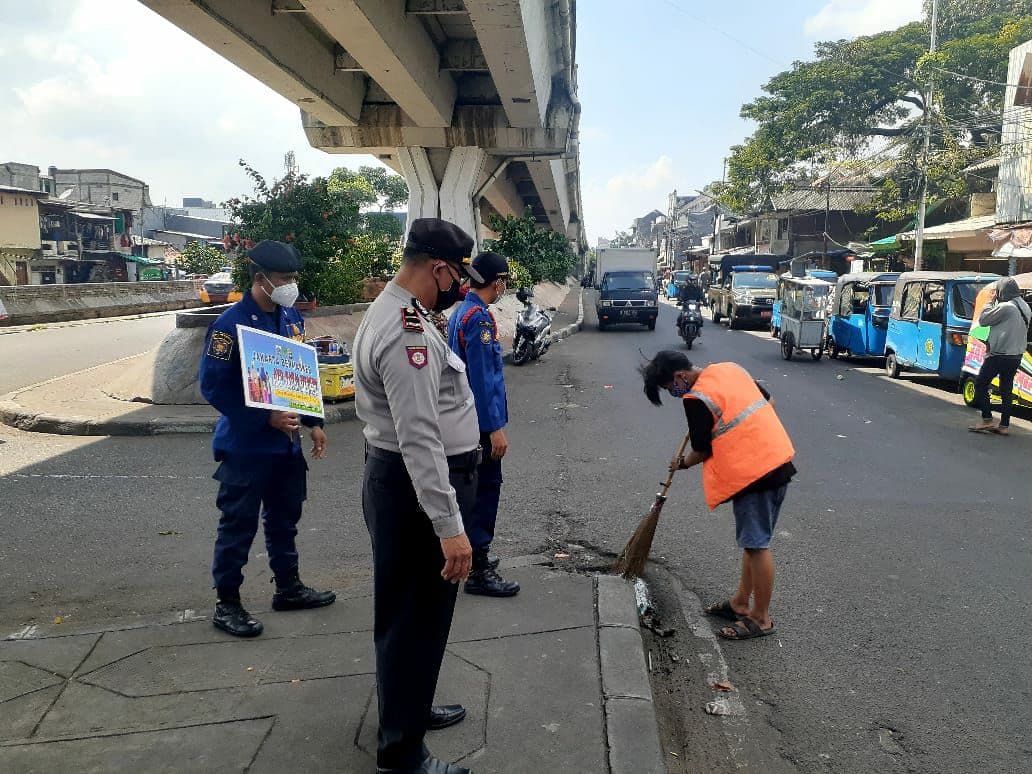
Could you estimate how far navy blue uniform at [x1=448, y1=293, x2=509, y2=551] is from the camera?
435cm

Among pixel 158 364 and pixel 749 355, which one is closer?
pixel 158 364

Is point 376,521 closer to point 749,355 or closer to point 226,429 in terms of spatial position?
point 226,429

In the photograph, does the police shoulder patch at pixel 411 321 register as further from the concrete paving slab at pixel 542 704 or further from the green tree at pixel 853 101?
the green tree at pixel 853 101

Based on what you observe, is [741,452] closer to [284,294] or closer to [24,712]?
[284,294]

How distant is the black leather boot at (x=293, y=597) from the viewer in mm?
4141

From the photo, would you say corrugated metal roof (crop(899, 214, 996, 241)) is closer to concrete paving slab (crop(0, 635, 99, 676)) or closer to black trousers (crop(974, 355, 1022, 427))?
black trousers (crop(974, 355, 1022, 427))

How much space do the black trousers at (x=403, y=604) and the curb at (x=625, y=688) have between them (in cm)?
79

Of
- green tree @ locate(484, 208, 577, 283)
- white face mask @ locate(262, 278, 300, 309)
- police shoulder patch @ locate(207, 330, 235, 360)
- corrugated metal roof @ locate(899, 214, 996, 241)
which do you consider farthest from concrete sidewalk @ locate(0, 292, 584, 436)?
corrugated metal roof @ locate(899, 214, 996, 241)

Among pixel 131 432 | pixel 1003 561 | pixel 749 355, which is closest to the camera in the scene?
pixel 1003 561

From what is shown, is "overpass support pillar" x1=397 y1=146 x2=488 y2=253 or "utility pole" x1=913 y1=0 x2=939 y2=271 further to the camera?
"utility pole" x1=913 y1=0 x2=939 y2=271

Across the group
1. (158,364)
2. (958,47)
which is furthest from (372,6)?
(958,47)

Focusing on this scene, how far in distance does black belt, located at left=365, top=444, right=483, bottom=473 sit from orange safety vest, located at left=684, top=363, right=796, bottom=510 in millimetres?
1606

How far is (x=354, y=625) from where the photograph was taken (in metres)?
A: 3.96

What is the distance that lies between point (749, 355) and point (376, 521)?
676 inches
